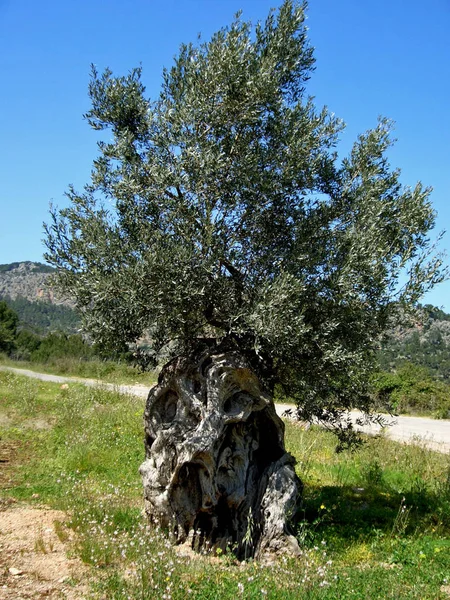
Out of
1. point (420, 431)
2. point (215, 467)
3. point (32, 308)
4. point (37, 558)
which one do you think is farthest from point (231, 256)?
point (32, 308)

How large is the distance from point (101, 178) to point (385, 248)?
180 inches

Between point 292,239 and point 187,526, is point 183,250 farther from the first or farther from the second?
point 187,526

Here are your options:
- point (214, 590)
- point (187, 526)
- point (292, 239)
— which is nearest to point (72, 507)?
point (187, 526)

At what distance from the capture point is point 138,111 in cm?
909

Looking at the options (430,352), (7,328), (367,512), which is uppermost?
(430,352)

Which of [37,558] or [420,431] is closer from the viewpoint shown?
[37,558]

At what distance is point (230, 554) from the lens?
7.61m

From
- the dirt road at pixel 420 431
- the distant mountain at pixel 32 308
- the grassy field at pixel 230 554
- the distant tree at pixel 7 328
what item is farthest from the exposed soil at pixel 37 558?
the distant mountain at pixel 32 308

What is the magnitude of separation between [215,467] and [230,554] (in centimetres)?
118

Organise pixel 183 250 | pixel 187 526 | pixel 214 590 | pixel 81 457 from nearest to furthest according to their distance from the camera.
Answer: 1. pixel 214 590
2. pixel 183 250
3. pixel 187 526
4. pixel 81 457

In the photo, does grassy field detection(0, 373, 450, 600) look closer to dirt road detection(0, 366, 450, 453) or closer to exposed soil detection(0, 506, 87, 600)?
exposed soil detection(0, 506, 87, 600)

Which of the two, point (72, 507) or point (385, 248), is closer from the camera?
point (385, 248)

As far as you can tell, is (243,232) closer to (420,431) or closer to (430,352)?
(420,431)

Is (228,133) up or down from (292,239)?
up
